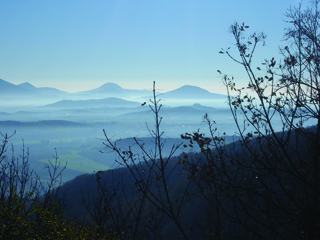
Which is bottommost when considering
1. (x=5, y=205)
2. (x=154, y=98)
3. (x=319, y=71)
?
→ (x=5, y=205)

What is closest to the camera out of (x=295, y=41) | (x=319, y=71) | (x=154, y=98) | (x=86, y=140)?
(x=154, y=98)

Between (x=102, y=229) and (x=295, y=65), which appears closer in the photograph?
(x=295, y=65)

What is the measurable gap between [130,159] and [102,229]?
3287 mm

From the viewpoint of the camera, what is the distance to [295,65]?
5395 mm

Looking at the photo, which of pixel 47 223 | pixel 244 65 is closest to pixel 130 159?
pixel 47 223

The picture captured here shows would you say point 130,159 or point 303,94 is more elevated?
point 303,94

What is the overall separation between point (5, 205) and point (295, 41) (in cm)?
782

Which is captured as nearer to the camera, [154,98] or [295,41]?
[154,98]

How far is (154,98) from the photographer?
15.4ft

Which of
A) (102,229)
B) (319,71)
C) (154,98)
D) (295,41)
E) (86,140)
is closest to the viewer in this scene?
(154,98)

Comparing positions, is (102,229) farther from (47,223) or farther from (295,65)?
(295,65)

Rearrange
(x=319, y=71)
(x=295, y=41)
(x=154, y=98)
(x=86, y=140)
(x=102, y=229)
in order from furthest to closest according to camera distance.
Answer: (x=86, y=140)
(x=102, y=229)
(x=295, y=41)
(x=319, y=71)
(x=154, y=98)

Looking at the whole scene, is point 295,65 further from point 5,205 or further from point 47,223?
point 5,205

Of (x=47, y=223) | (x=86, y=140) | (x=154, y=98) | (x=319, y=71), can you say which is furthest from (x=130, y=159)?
(x=86, y=140)
